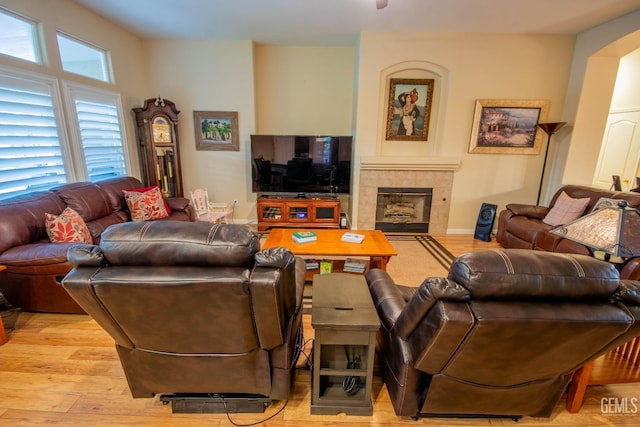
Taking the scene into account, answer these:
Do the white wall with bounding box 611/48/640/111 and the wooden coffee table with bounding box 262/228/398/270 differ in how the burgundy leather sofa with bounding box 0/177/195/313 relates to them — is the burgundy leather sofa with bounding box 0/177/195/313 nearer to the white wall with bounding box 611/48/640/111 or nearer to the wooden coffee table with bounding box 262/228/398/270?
the wooden coffee table with bounding box 262/228/398/270

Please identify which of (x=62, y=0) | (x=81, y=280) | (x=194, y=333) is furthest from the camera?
(x=62, y=0)

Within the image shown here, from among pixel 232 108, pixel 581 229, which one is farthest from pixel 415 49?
pixel 581 229

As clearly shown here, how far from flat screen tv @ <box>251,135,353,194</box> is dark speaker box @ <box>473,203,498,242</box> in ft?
6.96

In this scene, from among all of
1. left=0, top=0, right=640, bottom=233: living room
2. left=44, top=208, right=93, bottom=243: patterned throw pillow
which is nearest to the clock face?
left=0, top=0, right=640, bottom=233: living room

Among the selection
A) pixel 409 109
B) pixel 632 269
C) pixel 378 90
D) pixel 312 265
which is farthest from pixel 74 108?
pixel 632 269

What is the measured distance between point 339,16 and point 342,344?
3.71 metres

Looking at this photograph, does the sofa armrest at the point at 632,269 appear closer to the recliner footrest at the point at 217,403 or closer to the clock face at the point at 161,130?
the recliner footrest at the point at 217,403

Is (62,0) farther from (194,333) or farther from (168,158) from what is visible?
(194,333)

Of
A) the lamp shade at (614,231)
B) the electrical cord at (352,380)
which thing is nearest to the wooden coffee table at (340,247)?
the electrical cord at (352,380)

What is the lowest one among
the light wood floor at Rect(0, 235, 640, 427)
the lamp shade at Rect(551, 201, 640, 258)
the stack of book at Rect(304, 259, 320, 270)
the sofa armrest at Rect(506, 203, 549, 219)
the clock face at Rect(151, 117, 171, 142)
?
the light wood floor at Rect(0, 235, 640, 427)

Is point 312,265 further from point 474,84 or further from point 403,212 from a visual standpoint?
point 474,84

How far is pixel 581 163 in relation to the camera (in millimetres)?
4152

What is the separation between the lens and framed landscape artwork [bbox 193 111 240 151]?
457 centimetres

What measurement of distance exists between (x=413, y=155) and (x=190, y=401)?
4.25 meters
